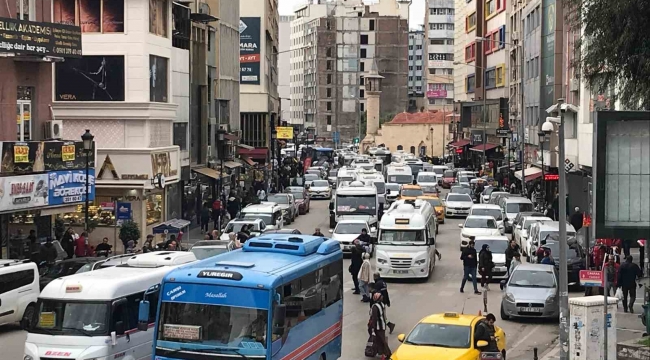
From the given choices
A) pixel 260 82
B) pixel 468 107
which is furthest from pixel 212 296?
pixel 468 107

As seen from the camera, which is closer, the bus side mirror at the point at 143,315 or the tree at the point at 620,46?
the bus side mirror at the point at 143,315

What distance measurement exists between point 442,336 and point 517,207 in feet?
108

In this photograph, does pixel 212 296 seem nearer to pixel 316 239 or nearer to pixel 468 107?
pixel 316 239

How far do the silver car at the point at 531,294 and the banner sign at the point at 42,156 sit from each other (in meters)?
15.0

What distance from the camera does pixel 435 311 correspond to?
3000 centimetres

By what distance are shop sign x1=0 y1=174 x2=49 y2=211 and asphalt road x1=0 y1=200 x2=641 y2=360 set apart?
290 inches

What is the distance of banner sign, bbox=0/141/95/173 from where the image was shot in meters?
33.5

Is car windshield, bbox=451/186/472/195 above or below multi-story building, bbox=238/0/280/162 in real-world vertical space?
below

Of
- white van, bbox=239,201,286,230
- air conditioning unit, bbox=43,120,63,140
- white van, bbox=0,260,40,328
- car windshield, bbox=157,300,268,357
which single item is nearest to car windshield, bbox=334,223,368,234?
white van, bbox=239,201,286,230

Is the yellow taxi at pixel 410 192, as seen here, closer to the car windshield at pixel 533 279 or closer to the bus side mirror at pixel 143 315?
the car windshield at pixel 533 279

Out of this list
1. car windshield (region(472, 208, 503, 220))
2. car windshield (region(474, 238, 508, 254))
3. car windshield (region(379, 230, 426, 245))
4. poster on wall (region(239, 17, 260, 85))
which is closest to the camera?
car windshield (region(379, 230, 426, 245))

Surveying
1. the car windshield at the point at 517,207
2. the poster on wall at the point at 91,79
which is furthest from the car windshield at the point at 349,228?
the car windshield at the point at 517,207

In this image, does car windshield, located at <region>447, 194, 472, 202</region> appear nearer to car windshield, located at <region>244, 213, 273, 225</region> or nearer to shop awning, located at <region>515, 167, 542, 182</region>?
shop awning, located at <region>515, 167, 542, 182</region>

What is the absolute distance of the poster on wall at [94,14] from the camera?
4469cm
